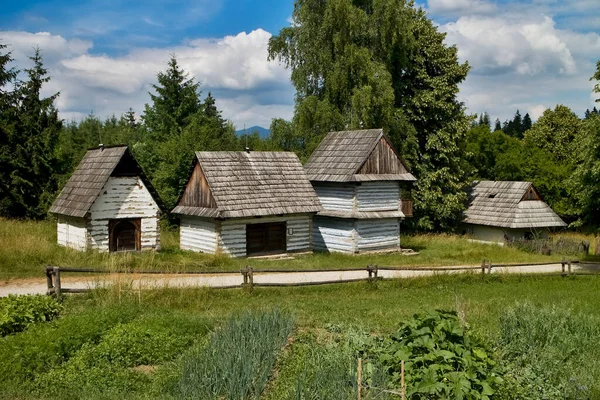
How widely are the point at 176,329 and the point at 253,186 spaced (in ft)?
52.5

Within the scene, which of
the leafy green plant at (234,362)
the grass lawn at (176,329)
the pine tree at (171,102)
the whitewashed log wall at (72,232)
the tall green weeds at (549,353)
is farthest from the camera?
the pine tree at (171,102)

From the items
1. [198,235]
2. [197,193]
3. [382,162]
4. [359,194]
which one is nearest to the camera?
[197,193]

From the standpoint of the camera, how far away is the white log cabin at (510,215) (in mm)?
37719

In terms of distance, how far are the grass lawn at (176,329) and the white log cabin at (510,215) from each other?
18.7 m

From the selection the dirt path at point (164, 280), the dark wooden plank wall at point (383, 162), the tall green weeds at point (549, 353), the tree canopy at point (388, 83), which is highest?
the tree canopy at point (388, 83)

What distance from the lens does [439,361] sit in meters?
8.91

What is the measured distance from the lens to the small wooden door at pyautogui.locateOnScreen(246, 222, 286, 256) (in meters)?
27.1

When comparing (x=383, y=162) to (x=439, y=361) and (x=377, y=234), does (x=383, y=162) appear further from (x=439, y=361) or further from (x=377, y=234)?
(x=439, y=361)

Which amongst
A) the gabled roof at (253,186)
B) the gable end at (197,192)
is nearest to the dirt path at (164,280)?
the gabled roof at (253,186)

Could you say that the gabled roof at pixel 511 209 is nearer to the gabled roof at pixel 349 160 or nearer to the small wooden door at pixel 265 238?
the gabled roof at pixel 349 160

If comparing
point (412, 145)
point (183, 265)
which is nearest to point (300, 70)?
point (412, 145)

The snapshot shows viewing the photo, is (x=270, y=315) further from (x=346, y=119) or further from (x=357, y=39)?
(x=357, y=39)

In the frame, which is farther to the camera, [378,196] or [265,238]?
[378,196]

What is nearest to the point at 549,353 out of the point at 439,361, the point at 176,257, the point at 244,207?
the point at 439,361
